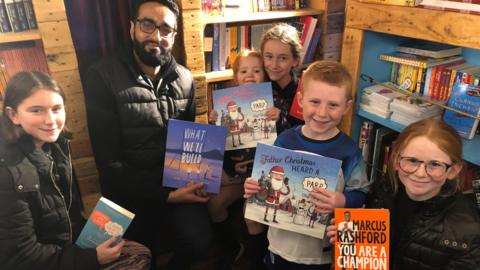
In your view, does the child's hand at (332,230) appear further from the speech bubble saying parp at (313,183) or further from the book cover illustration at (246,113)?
the book cover illustration at (246,113)

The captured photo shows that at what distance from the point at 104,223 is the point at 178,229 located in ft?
1.81

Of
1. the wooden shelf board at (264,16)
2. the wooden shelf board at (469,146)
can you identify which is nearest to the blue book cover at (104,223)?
the wooden shelf board at (264,16)

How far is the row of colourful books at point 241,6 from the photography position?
2.43 m

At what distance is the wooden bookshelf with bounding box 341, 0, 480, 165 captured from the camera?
1740 millimetres

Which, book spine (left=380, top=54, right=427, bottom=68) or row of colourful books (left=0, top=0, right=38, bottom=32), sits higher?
row of colourful books (left=0, top=0, right=38, bottom=32)

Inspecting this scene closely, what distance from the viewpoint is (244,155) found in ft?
6.81

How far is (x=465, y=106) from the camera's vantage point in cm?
196

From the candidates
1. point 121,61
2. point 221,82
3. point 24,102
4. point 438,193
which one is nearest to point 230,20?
point 221,82

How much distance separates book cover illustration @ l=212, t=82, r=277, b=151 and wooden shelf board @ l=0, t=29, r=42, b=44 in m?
0.97

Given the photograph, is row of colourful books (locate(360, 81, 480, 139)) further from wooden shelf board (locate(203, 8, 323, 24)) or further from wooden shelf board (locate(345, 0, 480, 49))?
wooden shelf board (locate(203, 8, 323, 24))

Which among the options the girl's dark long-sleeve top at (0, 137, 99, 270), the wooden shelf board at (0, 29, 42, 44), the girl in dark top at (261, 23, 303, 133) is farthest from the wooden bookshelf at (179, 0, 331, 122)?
the girl's dark long-sleeve top at (0, 137, 99, 270)

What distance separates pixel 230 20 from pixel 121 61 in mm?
850

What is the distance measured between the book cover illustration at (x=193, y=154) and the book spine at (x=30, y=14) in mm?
955

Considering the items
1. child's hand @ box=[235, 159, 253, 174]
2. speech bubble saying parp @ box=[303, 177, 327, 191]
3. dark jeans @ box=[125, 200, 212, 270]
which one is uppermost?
speech bubble saying parp @ box=[303, 177, 327, 191]
